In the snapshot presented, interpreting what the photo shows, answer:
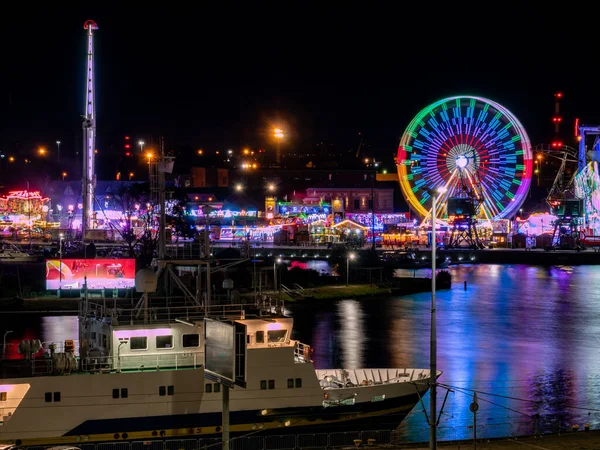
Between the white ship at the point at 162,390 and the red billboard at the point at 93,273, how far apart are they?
25.0 meters

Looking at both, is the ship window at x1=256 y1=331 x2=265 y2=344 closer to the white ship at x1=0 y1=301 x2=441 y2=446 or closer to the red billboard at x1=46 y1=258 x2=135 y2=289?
the white ship at x1=0 y1=301 x2=441 y2=446

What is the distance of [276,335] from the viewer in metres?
22.2

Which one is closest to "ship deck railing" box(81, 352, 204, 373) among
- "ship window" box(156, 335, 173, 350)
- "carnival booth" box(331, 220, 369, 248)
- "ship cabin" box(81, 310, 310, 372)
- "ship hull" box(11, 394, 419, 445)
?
"ship cabin" box(81, 310, 310, 372)

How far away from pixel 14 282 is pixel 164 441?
35817 mm

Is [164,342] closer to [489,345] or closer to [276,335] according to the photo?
[276,335]

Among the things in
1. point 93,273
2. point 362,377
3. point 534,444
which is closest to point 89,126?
point 93,273

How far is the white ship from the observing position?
2042 cm

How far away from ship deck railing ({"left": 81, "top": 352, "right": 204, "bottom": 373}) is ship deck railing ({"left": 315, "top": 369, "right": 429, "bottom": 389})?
3.57 meters

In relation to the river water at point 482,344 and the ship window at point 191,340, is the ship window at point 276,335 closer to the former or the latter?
the ship window at point 191,340

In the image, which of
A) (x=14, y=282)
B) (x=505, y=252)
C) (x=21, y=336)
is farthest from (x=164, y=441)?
(x=505, y=252)

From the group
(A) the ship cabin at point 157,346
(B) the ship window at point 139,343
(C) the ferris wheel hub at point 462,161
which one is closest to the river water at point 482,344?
(A) the ship cabin at point 157,346

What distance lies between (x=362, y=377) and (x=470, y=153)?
5686 centimetres

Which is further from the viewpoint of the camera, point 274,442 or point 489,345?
point 489,345

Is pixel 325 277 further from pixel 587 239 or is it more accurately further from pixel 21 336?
pixel 587 239
